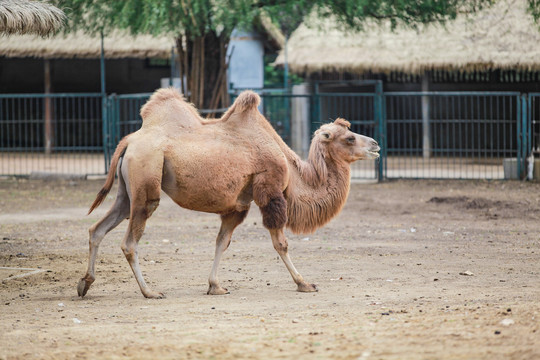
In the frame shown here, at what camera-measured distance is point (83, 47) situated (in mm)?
23109

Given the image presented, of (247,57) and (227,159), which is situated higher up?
(247,57)

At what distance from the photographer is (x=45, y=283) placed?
7.90 metres

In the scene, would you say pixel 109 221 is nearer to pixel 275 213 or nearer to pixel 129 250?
pixel 129 250

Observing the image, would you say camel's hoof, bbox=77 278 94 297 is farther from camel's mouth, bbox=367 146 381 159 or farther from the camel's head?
camel's mouth, bbox=367 146 381 159

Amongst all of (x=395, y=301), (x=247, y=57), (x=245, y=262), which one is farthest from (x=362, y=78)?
(x=395, y=301)

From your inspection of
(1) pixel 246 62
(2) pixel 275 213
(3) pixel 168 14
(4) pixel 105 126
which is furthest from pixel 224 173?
(1) pixel 246 62

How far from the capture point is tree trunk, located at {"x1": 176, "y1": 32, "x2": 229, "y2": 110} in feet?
55.2

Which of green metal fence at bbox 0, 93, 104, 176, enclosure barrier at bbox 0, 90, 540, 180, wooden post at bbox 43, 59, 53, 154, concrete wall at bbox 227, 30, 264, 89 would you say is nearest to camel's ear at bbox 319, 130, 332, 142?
enclosure barrier at bbox 0, 90, 540, 180

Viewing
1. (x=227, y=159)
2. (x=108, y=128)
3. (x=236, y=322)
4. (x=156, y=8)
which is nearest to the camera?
(x=236, y=322)

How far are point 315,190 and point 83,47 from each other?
55.0ft

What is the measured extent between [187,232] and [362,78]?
13.8 m

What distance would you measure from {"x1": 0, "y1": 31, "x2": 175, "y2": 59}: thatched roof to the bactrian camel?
610 inches

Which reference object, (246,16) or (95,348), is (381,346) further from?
(246,16)

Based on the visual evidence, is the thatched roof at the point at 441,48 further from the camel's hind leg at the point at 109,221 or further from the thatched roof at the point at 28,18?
the camel's hind leg at the point at 109,221
